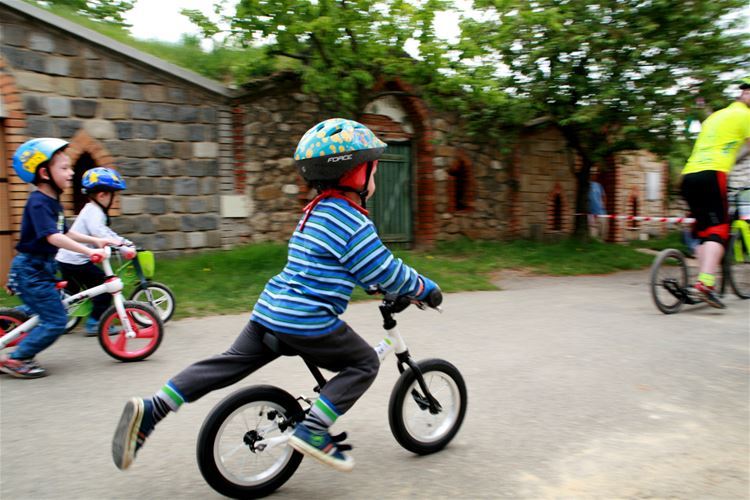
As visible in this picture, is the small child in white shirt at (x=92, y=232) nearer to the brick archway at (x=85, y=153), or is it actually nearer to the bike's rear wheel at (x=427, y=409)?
the brick archway at (x=85, y=153)

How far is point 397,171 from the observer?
13352mm

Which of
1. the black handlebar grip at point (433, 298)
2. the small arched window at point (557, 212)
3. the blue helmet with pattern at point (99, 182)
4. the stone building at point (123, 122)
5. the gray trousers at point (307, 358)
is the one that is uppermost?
the stone building at point (123, 122)

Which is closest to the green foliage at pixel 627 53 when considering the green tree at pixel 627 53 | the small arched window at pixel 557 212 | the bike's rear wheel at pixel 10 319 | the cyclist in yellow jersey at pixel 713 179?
the green tree at pixel 627 53

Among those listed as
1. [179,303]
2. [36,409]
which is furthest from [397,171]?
[36,409]

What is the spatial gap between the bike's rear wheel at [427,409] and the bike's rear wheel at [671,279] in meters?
4.51

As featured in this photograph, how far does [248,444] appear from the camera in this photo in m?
2.86

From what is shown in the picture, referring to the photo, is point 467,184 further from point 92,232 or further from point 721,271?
point 92,232

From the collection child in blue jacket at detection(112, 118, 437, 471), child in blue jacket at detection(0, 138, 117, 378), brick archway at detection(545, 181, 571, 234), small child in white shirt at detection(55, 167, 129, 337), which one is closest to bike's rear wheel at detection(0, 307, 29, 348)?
child in blue jacket at detection(0, 138, 117, 378)

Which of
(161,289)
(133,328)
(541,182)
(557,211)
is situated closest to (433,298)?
(133,328)

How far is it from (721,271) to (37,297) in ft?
25.1

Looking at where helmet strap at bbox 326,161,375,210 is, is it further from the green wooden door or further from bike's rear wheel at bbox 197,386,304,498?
the green wooden door

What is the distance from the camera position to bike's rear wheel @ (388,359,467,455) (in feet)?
10.7

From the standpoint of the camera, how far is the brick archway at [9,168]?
8547 mm

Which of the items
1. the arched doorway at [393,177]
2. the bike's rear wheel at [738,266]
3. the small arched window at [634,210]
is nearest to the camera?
the bike's rear wheel at [738,266]
